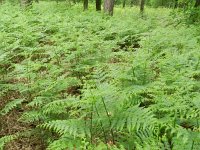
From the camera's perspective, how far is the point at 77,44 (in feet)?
24.5

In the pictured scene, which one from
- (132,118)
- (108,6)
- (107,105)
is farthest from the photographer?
(108,6)

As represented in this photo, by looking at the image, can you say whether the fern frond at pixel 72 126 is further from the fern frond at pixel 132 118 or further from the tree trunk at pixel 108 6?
the tree trunk at pixel 108 6

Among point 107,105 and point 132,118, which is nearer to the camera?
point 132,118

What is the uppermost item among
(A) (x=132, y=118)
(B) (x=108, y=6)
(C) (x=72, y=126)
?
(A) (x=132, y=118)

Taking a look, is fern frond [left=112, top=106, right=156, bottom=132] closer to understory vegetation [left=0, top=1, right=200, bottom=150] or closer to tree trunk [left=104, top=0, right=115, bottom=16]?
understory vegetation [left=0, top=1, right=200, bottom=150]

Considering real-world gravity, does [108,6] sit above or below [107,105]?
below

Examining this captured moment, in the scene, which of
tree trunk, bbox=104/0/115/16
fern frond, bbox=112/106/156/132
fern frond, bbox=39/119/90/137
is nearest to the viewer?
fern frond, bbox=112/106/156/132

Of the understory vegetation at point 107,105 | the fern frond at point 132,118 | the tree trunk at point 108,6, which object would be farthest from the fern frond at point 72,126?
the tree trunk at point 108,6

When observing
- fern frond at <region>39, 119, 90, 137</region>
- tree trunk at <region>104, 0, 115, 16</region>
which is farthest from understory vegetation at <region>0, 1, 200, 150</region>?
tree trunk at <region>104, 0, 115, 16</region>

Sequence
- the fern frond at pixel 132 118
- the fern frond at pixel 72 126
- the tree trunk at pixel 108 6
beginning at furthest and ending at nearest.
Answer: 1. the tree trunk at pixel 108 6
2. the fern frond at pixel 72 126
3. the fern frond at pixel 132 118

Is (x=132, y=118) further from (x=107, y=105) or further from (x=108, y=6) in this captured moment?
(x=108, y=6)

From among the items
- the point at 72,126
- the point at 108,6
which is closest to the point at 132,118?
the point at 72,126

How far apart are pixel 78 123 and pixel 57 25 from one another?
311 inches

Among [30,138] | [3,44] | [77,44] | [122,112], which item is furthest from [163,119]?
[3,44]
